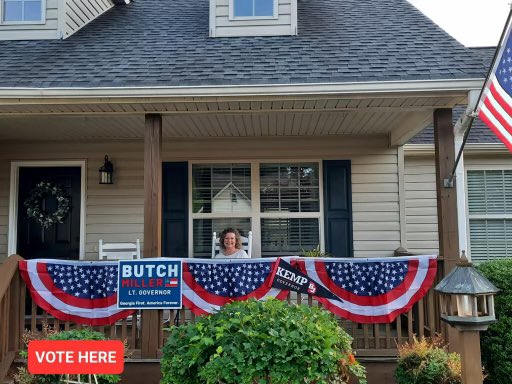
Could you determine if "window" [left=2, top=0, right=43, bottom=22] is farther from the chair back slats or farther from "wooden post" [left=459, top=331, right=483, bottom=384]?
"wooden post" [left=459, top=331, right=483, bottom=384]

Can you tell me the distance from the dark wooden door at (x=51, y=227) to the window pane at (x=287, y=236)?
244 centimetres

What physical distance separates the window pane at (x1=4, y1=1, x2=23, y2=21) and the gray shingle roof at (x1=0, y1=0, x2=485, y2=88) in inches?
16.4

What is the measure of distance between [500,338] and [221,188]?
11.9 ft

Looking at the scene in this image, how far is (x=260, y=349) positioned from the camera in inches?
98.8

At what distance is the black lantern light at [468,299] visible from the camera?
272 cm

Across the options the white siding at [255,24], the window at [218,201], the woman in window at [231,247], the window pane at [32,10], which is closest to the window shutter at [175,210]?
the window at [218,201]

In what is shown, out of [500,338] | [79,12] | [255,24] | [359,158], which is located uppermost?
[79,12]

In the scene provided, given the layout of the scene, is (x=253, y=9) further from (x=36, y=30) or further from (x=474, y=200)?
(x=474, y=200)

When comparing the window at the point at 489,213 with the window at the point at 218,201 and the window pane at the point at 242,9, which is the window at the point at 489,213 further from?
the window pane at the point at 242,9

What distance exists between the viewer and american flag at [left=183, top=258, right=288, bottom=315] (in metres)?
4.16

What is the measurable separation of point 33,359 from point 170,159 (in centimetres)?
390

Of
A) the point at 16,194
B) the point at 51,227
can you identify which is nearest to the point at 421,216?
the point at 51,227

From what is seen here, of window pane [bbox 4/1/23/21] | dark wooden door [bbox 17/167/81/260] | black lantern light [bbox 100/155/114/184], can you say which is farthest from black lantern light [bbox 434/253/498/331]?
window pane [bbox 4/1/23/21]

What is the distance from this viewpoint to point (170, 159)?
6148mm
